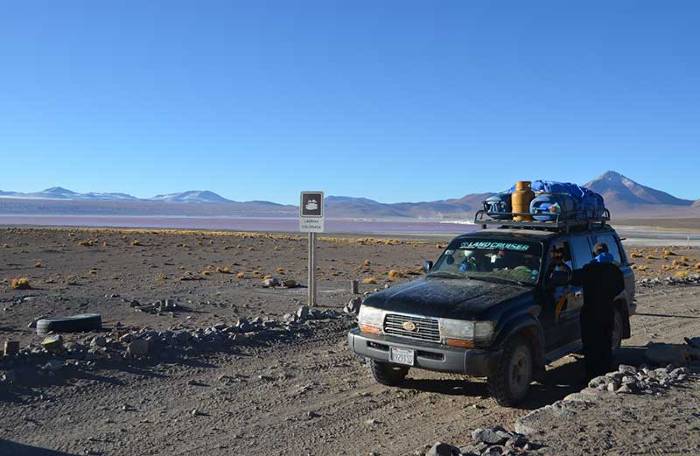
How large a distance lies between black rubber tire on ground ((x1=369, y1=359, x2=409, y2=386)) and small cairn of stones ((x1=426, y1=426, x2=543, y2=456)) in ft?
7.26

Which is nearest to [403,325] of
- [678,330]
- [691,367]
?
[691,367]

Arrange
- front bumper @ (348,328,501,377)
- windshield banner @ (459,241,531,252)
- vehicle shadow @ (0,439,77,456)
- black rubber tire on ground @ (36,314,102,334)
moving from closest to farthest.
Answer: vehicle shadow @ (0,439,77,456)
front bumper @ (348,328,501,377)
windshield banner @ (459,241,531,252)
black rubber tire on ground @ (36,314,102,334)

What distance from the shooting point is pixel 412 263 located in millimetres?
32531

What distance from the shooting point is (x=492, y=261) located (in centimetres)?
857

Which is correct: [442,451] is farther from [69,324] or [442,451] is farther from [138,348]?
[69,324]

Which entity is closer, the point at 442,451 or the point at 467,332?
the point at 442,451

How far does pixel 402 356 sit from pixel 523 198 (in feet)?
10.1

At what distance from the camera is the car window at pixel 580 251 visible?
29.4ft

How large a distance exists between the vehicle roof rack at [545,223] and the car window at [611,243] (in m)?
0.16

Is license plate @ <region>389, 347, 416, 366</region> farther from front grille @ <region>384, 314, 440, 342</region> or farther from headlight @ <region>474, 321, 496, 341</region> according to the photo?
headlight @ <region>474, 321, 496, 341</region>

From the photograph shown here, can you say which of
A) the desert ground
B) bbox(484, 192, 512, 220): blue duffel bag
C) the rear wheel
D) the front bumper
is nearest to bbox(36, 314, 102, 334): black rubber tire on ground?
the desert ground

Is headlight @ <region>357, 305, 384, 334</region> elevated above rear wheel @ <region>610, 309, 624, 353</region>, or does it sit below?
above

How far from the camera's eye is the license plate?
23.9 ft

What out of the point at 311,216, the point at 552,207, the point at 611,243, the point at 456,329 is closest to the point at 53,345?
the point at 456,329
